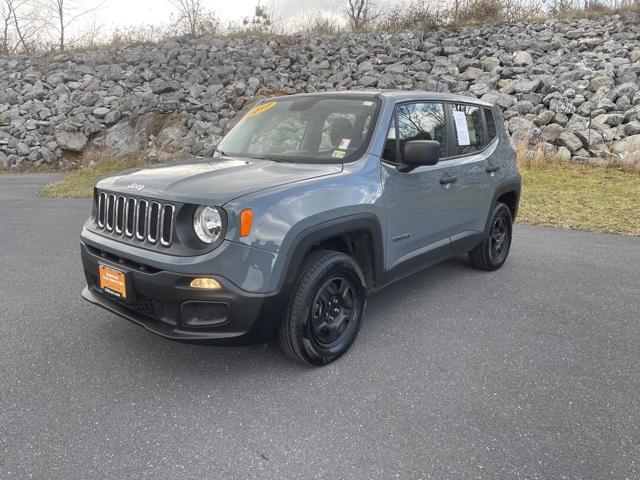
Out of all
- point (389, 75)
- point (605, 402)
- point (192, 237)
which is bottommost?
point (605, 402)

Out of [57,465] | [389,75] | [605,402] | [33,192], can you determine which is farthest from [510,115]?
[57,465]

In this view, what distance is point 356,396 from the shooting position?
2.74 m

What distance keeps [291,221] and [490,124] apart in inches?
123

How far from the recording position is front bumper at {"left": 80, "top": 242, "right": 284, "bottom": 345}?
2547 millimetres

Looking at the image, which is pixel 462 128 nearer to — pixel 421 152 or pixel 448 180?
pixel 448 180

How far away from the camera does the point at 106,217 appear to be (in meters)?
3.09

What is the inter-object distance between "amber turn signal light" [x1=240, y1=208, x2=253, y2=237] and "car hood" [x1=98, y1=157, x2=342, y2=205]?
0.38 feet

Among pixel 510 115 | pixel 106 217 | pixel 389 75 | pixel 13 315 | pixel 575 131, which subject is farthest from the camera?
pixel 389 75

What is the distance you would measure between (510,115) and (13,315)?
1235 cm

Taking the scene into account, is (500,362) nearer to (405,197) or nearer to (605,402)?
(605,402)

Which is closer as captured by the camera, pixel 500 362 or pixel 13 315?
pixel 500 362

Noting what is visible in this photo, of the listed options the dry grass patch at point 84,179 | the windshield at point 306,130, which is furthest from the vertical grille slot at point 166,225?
the dry grass patch at point 84,179

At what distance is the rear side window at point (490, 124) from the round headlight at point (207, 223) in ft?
10.8

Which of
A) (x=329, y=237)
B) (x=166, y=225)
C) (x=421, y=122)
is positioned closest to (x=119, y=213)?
(x=166, y=225)
